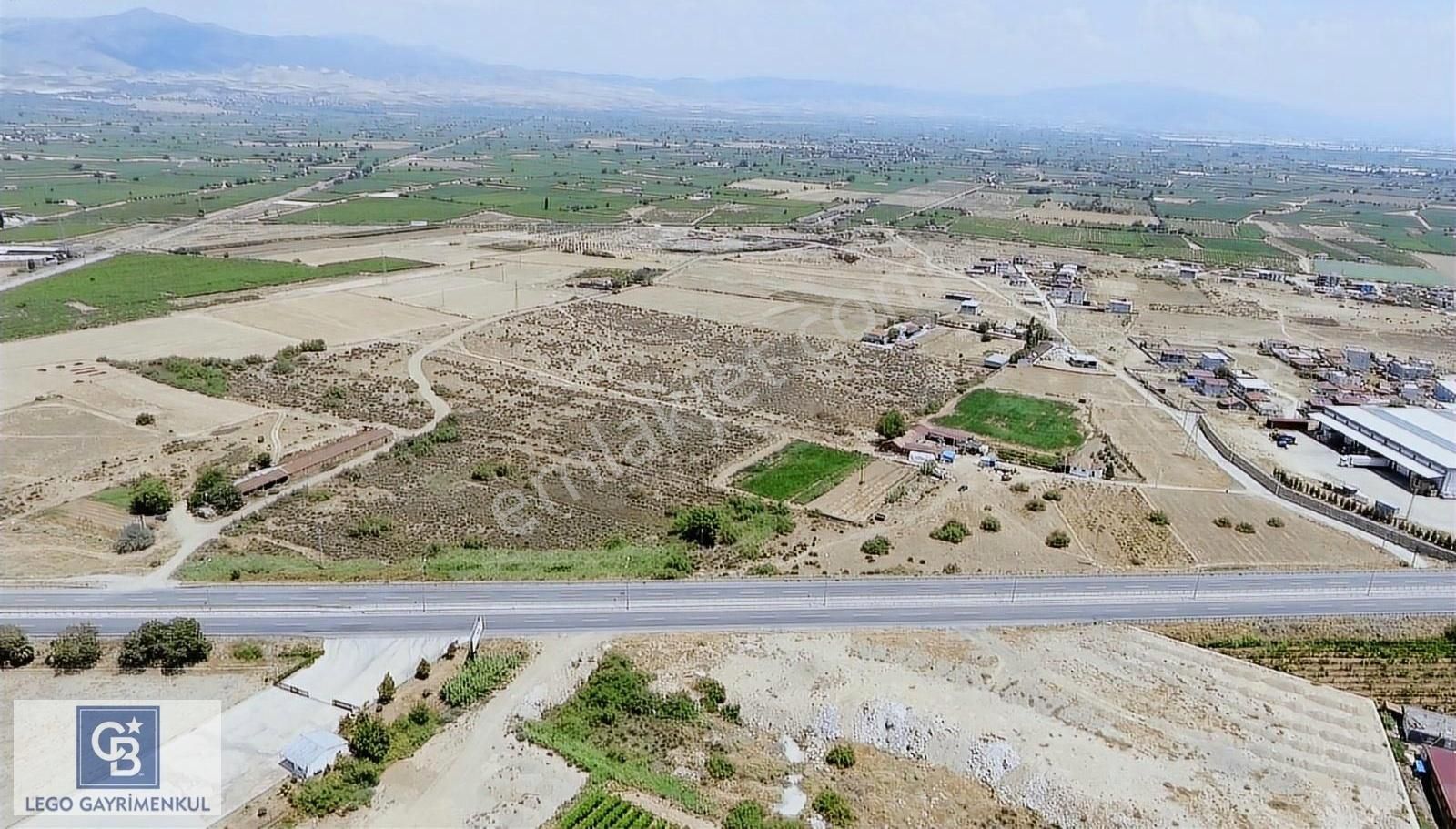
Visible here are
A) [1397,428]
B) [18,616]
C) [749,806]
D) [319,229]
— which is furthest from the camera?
[319,229]

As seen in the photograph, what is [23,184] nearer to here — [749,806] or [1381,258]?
[749,806]

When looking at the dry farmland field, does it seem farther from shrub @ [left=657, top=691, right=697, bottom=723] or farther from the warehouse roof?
shrub @ [left=657, top=691, right=697, bottom=723]

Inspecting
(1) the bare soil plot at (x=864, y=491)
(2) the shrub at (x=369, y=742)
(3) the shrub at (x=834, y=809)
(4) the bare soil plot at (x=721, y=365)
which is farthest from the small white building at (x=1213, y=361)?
(2) the shrub at (x=369, y=742)

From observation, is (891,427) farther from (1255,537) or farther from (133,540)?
(133,540)

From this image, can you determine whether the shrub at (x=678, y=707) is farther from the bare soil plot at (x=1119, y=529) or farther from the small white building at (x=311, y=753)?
the bare soil plot at (x=1119, y=529)

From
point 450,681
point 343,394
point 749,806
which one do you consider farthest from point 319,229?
point 749,806

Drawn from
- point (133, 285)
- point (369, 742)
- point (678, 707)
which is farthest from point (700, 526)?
point (133, 285)

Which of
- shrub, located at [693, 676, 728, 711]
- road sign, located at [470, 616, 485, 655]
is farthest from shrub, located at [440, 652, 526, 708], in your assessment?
shrub, located at [693, 676, 728, 711]
